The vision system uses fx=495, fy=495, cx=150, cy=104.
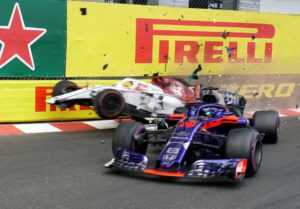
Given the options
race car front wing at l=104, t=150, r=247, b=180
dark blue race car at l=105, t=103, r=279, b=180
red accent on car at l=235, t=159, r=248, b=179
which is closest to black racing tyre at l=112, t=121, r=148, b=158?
dark blue race car at l=105, t=103, r=279, b=180

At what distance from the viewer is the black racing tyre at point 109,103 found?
689 cm

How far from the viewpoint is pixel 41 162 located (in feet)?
19.4

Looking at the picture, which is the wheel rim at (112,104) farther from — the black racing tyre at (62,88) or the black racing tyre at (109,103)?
the black racing tyre at (62,88)

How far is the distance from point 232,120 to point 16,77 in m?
4.05

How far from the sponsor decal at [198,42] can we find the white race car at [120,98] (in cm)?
167

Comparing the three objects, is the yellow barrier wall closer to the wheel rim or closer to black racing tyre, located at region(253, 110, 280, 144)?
the wheel rim

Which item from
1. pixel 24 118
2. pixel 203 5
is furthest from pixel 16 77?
pixel 203 5

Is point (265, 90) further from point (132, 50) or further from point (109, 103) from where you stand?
point (109, 103)

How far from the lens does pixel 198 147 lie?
5.45 meters

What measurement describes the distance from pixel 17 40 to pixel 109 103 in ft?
7.22

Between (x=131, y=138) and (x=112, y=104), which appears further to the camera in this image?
(x=112, y=104)

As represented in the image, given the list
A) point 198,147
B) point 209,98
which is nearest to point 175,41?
point 209,98

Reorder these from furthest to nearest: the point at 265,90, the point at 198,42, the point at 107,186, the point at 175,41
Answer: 1. the point at 265,90
2. the point at 198,42
3. the point at 175,41
4. the point at 107,186

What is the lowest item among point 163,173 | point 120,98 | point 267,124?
point 163,173
